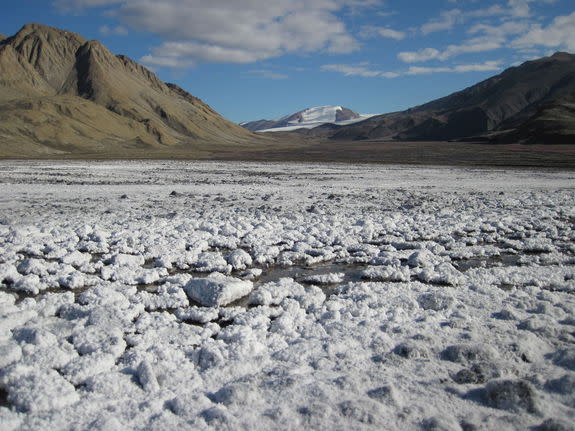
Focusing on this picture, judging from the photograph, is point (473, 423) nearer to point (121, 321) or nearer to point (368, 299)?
point (368, 299)

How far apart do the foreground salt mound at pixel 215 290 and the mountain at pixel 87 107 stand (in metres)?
63.2

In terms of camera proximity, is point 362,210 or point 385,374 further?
point 362,210

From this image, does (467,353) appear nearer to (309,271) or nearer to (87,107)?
Result: (309,271)

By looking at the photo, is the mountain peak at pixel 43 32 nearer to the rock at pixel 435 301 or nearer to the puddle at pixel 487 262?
the puddle at pixel 487 262

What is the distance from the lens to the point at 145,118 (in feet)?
396

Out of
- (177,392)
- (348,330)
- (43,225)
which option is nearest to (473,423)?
(348,330)

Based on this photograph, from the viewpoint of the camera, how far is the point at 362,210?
Answer: 11125 mm

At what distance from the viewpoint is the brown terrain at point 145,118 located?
69.5m

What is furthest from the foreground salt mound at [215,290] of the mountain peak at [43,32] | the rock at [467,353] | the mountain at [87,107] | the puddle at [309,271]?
the mountain peak at [43,32]

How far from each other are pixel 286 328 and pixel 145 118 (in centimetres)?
12736

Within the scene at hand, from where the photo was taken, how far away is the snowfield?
267cm

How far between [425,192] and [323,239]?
9.59 m

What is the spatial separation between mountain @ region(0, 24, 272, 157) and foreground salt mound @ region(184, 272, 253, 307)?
6316 cm

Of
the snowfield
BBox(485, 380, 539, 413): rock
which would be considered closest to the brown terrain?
the snowfield
